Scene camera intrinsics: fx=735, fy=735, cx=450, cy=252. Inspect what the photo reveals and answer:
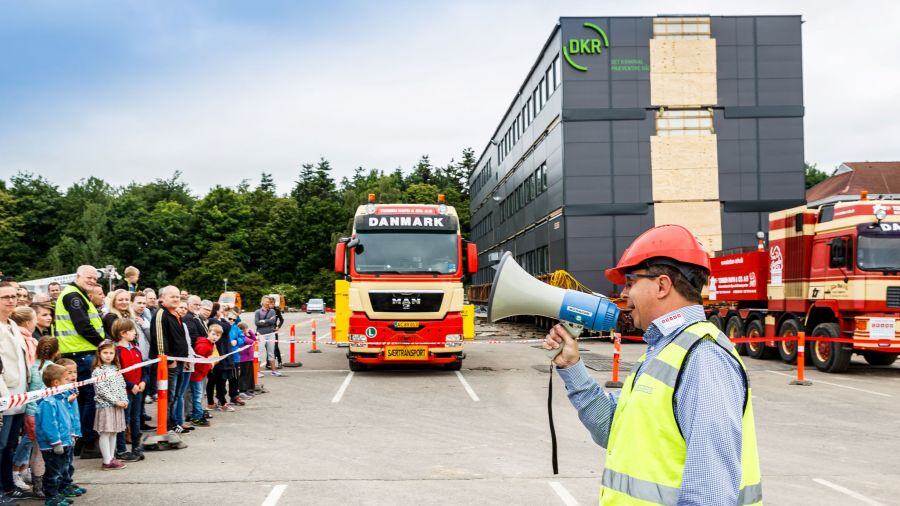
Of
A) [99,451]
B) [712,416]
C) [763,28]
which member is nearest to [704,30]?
[763,28]

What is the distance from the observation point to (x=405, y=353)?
15625 millimetres

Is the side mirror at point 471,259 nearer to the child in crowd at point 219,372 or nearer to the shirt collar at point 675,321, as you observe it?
the child in crowd at point 219,372

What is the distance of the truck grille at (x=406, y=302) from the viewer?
15523mm

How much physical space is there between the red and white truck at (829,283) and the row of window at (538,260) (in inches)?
761

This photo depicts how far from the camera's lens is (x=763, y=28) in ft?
112

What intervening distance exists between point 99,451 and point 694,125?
3097cm

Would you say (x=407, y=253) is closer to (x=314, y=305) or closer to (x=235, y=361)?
(x=235, y=361)

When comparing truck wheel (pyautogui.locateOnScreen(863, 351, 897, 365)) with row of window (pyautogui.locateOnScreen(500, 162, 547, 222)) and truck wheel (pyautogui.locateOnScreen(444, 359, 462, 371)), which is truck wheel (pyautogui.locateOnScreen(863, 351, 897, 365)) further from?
row of window (pyautogui.locateOnScreen(500, 162, 547, 222))

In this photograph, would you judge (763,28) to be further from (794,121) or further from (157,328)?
(157,328)

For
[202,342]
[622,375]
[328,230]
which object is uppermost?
[328,230]

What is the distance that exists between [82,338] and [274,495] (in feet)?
11.0

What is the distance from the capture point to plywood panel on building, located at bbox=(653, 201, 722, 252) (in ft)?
110

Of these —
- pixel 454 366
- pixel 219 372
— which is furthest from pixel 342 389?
pixel 454 366

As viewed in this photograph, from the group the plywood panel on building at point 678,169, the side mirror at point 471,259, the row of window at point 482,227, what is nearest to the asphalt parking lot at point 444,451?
the side mirror at point 471,259
